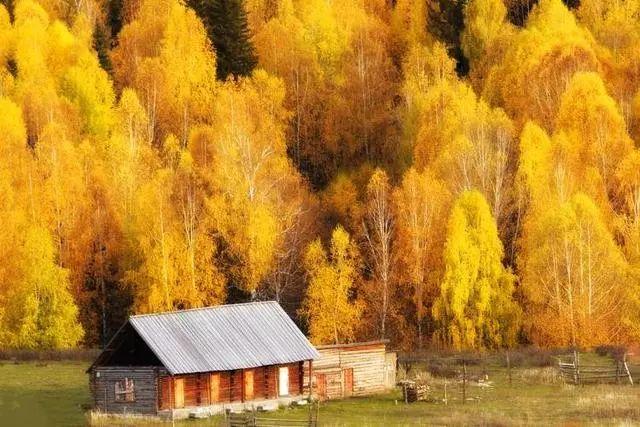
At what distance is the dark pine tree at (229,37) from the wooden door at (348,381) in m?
49.3

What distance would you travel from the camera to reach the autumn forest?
80.0 m

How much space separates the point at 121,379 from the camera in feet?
189

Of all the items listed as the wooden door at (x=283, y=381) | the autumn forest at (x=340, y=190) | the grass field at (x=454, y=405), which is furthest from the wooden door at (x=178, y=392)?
the autumn forest at (x=340, y=190)

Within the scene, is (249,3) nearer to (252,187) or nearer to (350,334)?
(252,187)

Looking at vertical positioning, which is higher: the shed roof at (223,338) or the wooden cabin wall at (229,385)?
the shed roof at (223,338)

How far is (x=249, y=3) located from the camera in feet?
433

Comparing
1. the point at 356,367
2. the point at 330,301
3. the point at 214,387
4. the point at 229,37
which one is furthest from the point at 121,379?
the point at 229,37

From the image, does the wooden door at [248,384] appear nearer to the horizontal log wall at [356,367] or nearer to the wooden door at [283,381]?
the wooden door at [283,381]

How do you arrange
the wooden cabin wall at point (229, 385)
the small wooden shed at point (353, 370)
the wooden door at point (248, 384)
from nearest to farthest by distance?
the wooden cabin wall at point (229, 385) < the wooden door at point (248, 384) < the small wooden shed at point (353, 370)

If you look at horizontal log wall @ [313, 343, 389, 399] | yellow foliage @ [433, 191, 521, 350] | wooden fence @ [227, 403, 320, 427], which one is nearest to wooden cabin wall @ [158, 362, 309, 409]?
horizontal log wall @ [313, 343, 389, 399]

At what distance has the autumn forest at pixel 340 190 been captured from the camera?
80000mm

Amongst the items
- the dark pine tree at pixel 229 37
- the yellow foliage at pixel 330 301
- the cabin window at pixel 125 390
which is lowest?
the cabin window at pixel 125 390

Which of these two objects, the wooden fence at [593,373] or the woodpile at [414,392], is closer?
the woodpile at [414,392]

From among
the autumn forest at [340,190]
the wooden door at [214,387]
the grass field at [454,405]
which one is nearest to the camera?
the grass field at [454,405]
